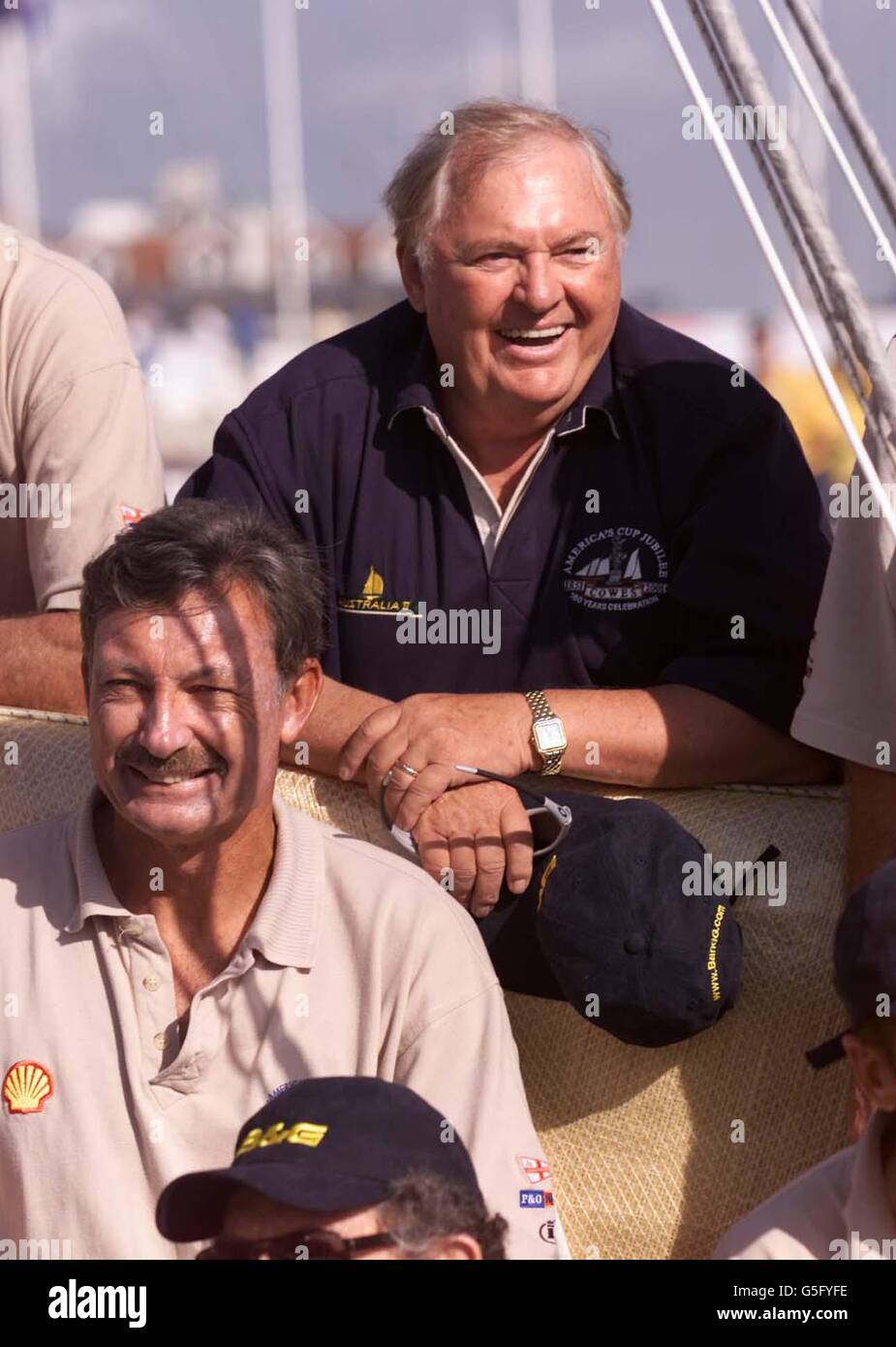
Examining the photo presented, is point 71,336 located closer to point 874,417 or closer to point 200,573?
point 200,573

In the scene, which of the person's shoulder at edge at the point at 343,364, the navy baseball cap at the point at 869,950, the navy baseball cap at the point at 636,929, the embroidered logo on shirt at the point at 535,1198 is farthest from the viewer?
the person's shoulder at edge at the point at 343,364

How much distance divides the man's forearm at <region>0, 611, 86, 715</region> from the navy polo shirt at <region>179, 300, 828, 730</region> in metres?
0.41

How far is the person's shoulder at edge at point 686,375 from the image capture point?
142 inches

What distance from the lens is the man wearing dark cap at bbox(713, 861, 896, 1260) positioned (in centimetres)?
232

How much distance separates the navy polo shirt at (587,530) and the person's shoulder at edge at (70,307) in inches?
12.2

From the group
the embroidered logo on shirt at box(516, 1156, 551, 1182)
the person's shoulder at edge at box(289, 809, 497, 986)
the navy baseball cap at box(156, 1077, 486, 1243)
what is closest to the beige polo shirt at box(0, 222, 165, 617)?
the person's shoulder at edge at box(289, 809, 497, 986)

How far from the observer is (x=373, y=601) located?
12.0ft

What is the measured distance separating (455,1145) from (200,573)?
0.99m

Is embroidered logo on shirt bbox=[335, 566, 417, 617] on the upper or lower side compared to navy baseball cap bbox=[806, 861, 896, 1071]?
upper

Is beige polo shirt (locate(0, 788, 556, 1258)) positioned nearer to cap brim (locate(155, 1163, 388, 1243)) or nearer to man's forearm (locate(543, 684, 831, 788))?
cap brim (locate(155, 1163, 388, 1243))

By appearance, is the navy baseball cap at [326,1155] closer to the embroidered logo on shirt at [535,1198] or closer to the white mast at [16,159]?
the embroidered logo on shirt at [535,1198]

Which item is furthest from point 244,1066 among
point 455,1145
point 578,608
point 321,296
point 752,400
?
point 321,296

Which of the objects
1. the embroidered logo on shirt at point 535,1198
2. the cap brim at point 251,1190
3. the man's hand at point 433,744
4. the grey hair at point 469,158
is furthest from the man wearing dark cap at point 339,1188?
the grey hair at point 469,158
